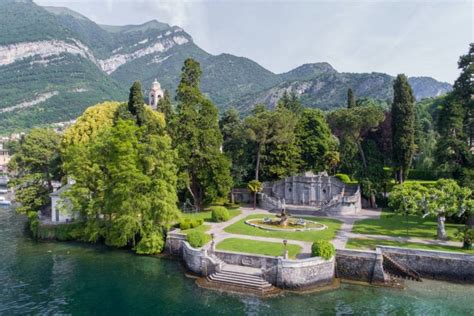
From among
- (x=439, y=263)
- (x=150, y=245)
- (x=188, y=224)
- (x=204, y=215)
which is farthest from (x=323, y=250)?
(x=204, y=215)

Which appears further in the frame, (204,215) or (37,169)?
(37,169)

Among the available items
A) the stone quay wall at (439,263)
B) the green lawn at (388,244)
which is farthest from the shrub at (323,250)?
the stone quay wall at (439,263)

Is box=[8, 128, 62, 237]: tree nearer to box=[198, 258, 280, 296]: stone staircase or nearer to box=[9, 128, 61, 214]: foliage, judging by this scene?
box=[9, 128, 61, 214]: foliage

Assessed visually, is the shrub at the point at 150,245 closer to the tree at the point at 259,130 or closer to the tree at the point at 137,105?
the tree at the point at 259,130

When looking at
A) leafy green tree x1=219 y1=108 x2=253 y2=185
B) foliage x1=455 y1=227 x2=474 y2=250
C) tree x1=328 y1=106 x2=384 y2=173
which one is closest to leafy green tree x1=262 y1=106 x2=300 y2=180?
leafy green tree x1=219 y1=108 x2=253 y2=185

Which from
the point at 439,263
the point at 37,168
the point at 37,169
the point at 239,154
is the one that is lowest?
the point at 439,263

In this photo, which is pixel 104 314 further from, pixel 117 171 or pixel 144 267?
pixel 117 171

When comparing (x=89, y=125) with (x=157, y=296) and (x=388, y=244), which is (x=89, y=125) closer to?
(x=157, y=296)
